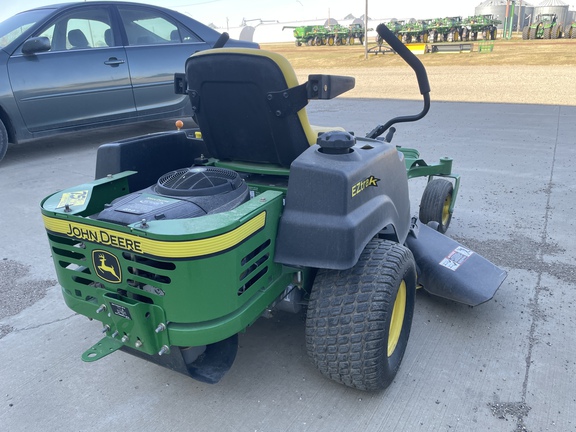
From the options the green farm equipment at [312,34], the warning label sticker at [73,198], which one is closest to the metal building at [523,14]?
the green farm equipment at [312,34]

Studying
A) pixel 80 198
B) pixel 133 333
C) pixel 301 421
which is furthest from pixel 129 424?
pixel 80 198

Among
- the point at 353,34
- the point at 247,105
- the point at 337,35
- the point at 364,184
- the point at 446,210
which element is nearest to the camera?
the point at 364,184

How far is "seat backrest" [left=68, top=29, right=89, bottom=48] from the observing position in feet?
19.1

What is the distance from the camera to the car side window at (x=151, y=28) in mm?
6273

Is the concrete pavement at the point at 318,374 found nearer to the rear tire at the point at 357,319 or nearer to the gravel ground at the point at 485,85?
the rear tire at the point at 357,319

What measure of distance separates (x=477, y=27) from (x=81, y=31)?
32.2 m

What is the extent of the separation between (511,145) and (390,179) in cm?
454

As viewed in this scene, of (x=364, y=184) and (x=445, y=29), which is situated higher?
(x=364, y=184)

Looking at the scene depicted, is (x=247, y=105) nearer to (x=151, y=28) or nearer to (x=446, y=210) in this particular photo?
(x=446, y=210)

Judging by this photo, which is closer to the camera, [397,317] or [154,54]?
[397,317]

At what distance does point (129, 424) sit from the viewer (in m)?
2.01

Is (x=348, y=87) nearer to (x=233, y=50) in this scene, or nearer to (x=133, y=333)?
(x=233, y=50)

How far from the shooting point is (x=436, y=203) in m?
3.60

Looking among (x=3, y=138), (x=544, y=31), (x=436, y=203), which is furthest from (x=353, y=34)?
(x=436, y=203)
